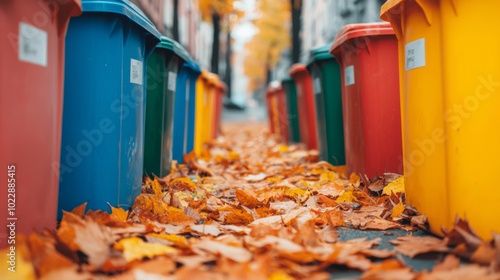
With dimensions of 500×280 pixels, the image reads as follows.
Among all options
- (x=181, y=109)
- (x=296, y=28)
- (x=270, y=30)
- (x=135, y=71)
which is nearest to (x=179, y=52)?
(x=181, y=109)

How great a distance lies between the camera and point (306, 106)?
655 centimetres

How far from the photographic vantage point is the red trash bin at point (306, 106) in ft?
20.9

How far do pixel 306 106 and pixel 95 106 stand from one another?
14.2 feet

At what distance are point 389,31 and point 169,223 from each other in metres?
2.11

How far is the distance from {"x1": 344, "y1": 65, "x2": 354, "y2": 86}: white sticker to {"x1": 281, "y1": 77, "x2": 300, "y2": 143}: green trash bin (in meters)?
4.07

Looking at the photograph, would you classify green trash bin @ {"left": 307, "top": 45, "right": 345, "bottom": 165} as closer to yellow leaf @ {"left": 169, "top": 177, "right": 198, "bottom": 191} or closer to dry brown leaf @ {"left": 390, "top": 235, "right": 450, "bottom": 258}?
Answer: yellow leaf @ {"left": 169, "top": 177, "right": 198, "bottom": 191}

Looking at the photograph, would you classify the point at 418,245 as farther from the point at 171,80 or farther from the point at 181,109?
the point at 181,109

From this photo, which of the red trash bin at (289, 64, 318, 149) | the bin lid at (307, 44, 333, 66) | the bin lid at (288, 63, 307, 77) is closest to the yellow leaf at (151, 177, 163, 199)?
the bin lid at (307, 44, 333, 66)

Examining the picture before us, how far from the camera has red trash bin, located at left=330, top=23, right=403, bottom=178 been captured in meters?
3.51

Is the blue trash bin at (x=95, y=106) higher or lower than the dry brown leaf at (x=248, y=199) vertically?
higher

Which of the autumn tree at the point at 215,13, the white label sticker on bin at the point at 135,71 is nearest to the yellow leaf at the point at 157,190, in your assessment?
the white label sticker on bin at the point at 135,71

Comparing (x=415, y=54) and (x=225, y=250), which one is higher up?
(x=415, y=54)

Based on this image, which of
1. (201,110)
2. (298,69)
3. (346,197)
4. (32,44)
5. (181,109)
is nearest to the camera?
(32,44)

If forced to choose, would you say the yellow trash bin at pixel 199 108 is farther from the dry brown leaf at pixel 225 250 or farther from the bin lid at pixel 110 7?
the dry brown leaf at pixel 225 250
